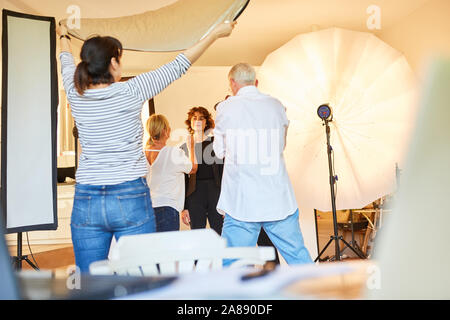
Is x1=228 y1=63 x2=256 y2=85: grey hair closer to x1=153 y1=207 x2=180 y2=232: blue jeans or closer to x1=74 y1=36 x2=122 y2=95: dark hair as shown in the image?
A: x1=74 y1=36 x2=122 y2=95: dark hair

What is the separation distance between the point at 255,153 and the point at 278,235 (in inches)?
13.6

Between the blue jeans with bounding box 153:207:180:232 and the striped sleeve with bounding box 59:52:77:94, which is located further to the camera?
the blue jeans with bounding box 153:207:180:232

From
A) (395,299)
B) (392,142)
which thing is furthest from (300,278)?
(392,142)

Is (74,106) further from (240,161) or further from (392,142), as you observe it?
(392,142)

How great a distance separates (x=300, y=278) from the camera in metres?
0.52

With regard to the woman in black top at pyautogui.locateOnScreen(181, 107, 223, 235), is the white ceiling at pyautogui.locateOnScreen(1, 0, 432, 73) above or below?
above

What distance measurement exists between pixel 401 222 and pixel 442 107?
13 cm

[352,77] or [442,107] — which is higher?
[352,77]

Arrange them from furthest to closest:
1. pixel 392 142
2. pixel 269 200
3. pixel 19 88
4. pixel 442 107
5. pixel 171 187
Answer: pixel 392 142 → pixel 171 187 → pixel 19 88 → pixel 269 200 → pixel 442 107

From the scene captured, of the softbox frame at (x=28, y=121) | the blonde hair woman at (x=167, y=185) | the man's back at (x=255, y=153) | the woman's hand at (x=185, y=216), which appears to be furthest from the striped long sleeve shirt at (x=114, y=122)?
the woman's hand at (x=185, y=216)

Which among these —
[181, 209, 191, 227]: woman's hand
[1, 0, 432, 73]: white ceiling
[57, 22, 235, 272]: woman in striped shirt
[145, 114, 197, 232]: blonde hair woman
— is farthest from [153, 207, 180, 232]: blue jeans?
[1, 0, 432, 73]: white ceiling

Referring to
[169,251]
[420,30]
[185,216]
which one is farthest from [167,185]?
[420,30]

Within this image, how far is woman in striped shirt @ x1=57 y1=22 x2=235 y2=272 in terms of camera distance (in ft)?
4.00

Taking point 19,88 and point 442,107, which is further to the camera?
point 19,88
